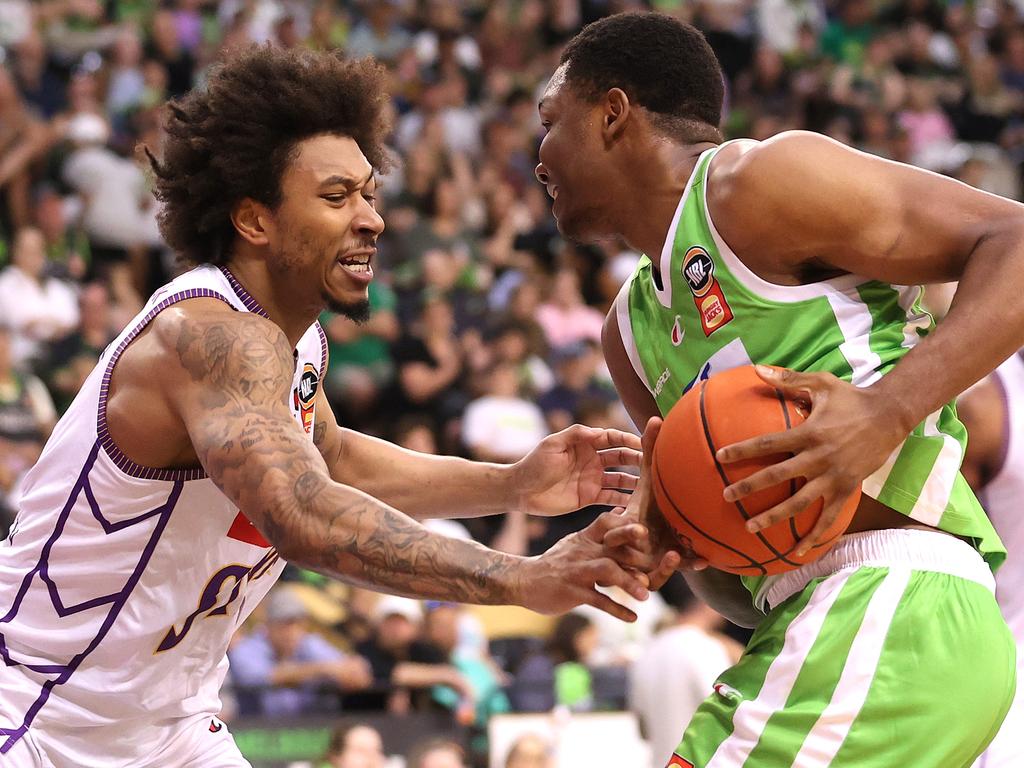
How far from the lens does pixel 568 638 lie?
24.4ft

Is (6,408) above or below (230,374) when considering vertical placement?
above

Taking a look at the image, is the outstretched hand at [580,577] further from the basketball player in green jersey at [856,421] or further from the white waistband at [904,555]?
the white waistband at [904,555]

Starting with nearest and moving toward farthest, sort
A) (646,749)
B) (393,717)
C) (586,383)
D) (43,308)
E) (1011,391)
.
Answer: (1011,391)
(393,717)
(646,749)
(43,308)
(586,383)

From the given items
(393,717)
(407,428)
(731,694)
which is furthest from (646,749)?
(731,694)

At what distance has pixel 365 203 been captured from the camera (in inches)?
133

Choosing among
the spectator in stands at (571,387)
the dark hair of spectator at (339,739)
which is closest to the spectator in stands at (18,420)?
the dark hair of spectator at (339,739)

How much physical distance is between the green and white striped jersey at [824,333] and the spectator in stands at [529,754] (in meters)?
3.81

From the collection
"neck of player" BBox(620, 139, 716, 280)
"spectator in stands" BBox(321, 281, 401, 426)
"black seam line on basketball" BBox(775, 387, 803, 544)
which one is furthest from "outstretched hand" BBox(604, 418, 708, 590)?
"spectator in stands" BBox(321, 281, 401, 426)

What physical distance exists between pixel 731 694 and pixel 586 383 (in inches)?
271

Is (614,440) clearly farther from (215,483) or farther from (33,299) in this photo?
(33,299)

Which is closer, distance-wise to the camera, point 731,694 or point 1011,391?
point 731,694

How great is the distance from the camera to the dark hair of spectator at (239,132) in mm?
3309

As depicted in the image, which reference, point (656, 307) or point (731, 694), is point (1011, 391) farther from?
point (731, 694)

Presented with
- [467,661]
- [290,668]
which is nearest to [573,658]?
[467,661]
